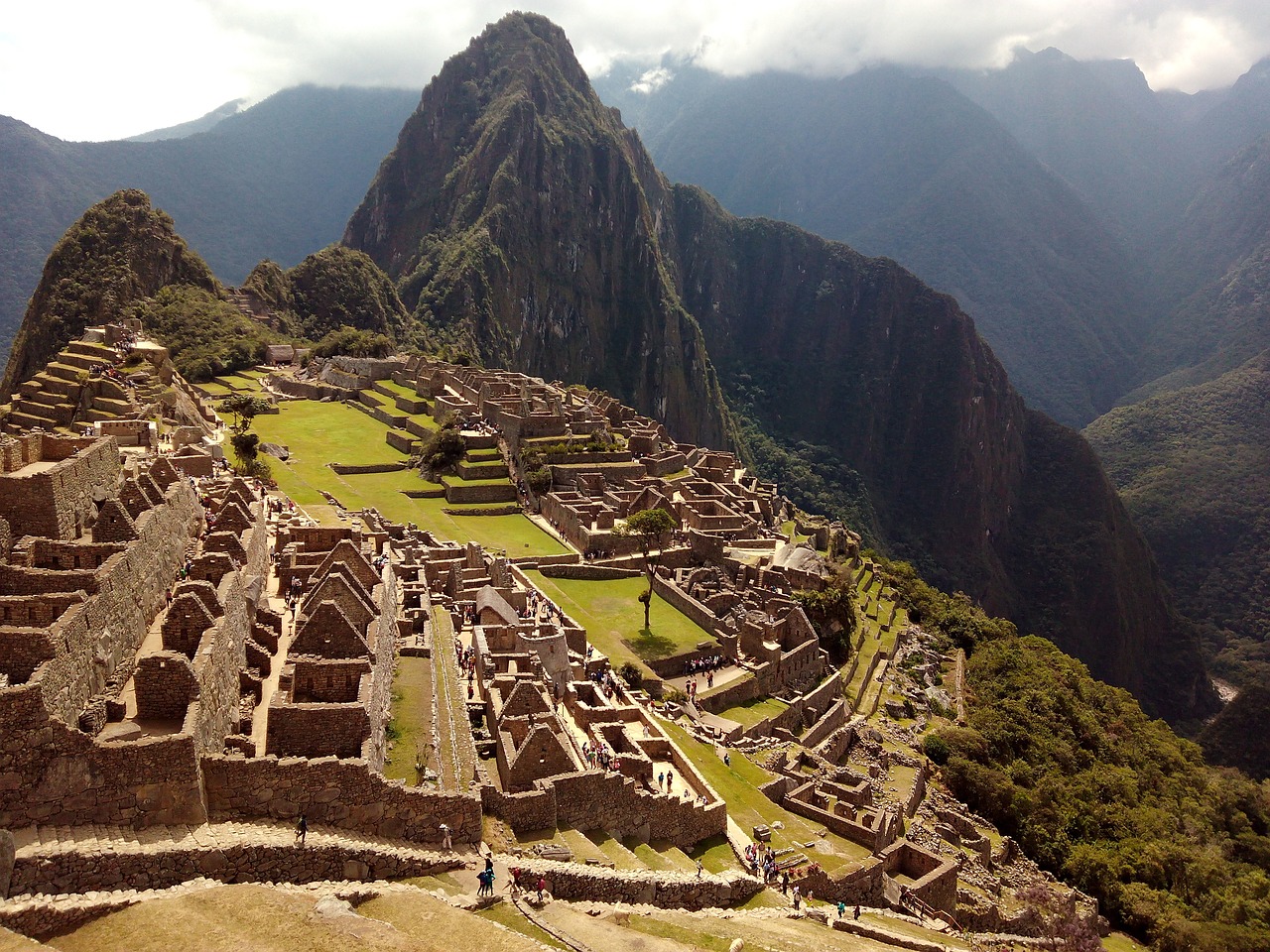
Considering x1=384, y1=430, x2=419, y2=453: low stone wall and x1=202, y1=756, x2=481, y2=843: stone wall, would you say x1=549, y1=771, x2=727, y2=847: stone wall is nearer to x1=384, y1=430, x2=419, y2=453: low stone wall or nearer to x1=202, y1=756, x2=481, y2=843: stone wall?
x1=202, y1=756, x2=481, y2=843: stone wall

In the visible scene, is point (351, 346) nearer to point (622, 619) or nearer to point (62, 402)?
point (62, 402)

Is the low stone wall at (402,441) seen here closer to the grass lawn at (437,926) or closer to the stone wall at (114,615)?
the stone wall at (114,615)

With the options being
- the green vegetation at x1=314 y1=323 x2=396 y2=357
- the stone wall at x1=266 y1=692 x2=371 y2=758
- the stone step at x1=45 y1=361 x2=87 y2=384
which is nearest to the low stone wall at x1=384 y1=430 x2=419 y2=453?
the stone step at x1=45 y1=361 x2=87 y2=384

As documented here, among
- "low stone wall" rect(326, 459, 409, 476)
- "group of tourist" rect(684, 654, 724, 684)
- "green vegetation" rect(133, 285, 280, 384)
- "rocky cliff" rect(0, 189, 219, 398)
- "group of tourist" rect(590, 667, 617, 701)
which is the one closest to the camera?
"group of tourist" rect(590, 667, 617, 701)

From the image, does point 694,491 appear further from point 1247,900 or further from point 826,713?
point 1247,900

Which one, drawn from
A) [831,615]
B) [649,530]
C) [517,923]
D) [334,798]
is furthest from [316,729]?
[831,615]

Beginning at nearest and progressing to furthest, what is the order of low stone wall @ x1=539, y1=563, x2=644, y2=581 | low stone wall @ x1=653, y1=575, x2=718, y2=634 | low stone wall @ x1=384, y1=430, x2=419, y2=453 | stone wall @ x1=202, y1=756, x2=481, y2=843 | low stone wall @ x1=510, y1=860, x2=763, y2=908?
1. stone wall @ x1=202, y1=756, x2=481, y2=843
2. low stone wall @ x1=510, y1=860, x2=763, y2=908
3. low stone wall @ x1=653, y1=575, x2=718, y2=634
4. low stone wall @ x1=539, y1=563, x2=644, y2=581
5. low stone wall @ x1=384, y1=430, x2=419, y2=453

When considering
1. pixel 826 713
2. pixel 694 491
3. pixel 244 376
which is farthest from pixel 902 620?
pixel 244 376

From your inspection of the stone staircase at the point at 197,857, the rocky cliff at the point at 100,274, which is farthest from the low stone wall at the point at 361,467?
the rocky cliff at the point at 100,274
